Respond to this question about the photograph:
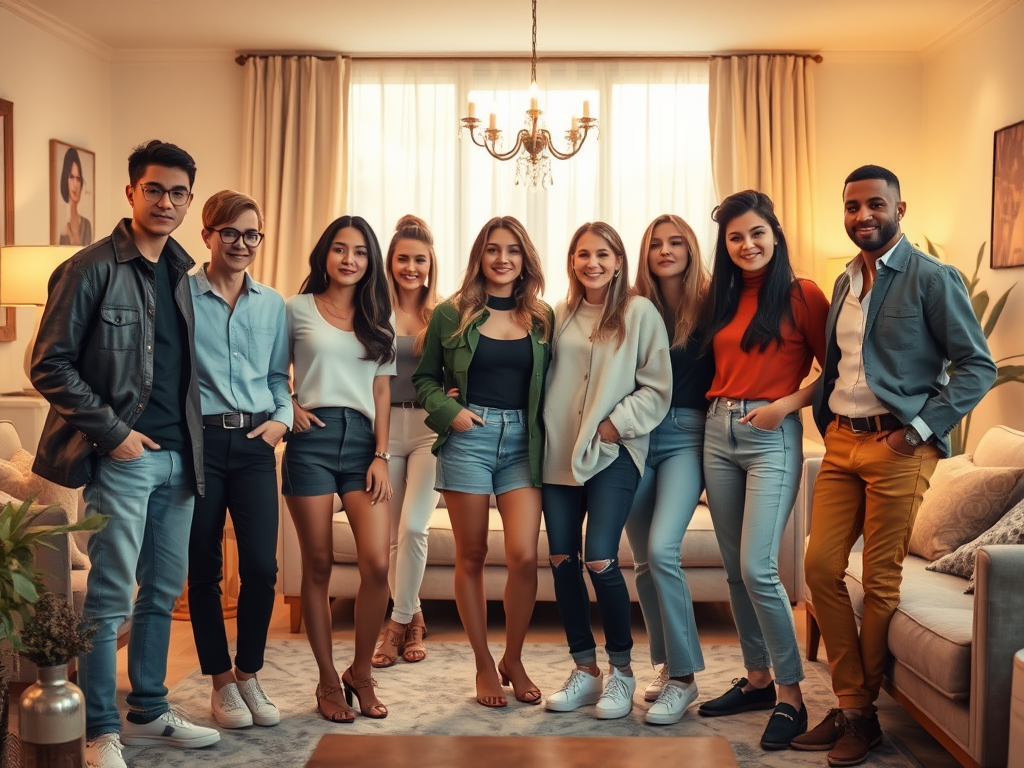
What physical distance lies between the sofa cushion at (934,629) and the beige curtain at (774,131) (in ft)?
10.9

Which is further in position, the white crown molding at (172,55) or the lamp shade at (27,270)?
the white crown molding at (172,55)

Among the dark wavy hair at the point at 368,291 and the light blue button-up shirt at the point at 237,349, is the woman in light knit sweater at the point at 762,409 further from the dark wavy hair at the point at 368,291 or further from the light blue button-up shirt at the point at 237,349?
the light blue button-up shirt at the point at 237,349

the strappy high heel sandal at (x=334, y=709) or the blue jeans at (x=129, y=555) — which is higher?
the blue jeans at (x=129, y=555)

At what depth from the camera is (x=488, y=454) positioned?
2.94 m

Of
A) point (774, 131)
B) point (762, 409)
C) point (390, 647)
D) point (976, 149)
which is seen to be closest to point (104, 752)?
point (390, 647)

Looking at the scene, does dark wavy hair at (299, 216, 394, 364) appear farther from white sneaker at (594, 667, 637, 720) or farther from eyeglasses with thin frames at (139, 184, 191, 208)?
white sneaker at (594, 667, 637, 720)

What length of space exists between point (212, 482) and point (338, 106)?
3.90 metres

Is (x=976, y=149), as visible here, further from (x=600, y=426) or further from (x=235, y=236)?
(x=235, y=236)

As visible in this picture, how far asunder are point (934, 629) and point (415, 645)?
1849 millimetres

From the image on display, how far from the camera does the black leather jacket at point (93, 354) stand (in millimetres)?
2412

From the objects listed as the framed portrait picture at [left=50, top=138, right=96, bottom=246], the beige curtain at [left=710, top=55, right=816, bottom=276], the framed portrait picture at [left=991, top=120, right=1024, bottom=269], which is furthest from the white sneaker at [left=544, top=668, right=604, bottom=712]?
the framed portrait picture at [left=50, top=138, right=96, bottom=246]

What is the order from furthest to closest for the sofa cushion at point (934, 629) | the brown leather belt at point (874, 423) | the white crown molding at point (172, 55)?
the white crown molding at point (172, 55) → the brown leather belt at point (874, 423) → the sofa cushion at point (934, 629)

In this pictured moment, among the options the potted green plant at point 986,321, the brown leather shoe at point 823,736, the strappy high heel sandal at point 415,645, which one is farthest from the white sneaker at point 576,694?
the potted green plant at point 986,321

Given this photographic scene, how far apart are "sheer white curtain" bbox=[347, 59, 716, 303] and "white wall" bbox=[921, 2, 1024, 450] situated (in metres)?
1.34
